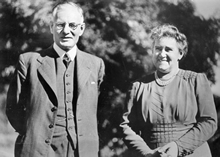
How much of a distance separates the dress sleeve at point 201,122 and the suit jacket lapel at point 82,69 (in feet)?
4.98

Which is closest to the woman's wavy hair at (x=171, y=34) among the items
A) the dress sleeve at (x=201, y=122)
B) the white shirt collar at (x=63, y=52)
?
the dress sleeve at (x=201, y=122)

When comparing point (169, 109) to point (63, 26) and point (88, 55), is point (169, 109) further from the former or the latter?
point (63, 26)

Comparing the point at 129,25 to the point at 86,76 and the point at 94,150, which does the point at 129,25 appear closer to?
the point at 86,76

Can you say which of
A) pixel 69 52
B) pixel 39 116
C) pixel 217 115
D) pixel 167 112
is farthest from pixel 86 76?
pixel 217 115

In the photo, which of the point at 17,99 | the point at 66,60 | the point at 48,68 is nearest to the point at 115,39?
the point at 66,60

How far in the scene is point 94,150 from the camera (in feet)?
20.2

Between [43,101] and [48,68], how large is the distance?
466 mm

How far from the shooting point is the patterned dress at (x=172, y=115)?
244 inches

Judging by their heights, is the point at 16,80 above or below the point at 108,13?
below

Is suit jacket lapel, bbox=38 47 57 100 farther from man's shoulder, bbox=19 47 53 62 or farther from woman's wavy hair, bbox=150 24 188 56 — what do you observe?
woman's wavy hair, bbox=150 24 188 56

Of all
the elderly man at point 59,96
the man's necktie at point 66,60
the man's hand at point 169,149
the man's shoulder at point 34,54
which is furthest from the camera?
the man's shoulder at point 34,54

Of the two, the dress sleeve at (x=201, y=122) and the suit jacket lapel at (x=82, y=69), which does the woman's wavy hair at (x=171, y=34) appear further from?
the suit jacket lapel at (x=82, y=69)

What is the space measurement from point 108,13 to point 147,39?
0.70 meters

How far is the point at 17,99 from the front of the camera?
638 cm
